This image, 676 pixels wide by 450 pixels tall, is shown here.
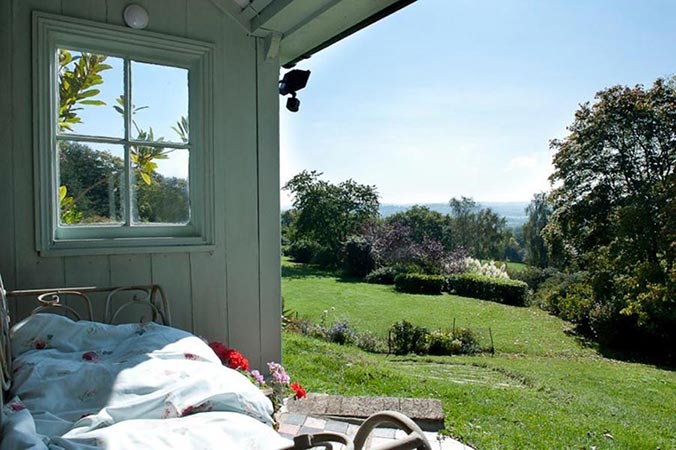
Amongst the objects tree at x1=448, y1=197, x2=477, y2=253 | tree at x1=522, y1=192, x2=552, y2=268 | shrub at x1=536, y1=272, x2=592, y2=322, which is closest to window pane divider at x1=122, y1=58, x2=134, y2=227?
shrub at x1=536, y1=272, x2=592, y2=322

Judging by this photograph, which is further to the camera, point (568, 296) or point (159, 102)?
point (568, 296)

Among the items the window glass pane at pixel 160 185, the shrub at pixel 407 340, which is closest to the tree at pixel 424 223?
the shrub at pixel 407 340

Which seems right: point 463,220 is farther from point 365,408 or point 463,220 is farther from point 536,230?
point 365,408

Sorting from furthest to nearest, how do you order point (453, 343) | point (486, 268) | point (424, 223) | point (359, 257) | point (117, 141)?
1. point (424, 223)
2. point (359, 257)
3. point (486, 268)
4. point (453, 343)
5. point (117, 141)

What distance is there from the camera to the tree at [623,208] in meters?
7.91

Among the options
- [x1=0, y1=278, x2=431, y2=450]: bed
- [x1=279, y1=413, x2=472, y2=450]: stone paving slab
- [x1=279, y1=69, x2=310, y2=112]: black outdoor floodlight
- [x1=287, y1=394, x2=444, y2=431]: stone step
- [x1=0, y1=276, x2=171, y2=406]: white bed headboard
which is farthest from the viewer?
[x1=279, y1=69, x2=310, y2=112]: black outdoor floodlight

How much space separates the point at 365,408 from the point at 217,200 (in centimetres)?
142

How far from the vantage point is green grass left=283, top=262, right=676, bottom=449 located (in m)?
2.94

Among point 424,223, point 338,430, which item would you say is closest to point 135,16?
point 338,430

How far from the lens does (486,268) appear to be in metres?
11.4

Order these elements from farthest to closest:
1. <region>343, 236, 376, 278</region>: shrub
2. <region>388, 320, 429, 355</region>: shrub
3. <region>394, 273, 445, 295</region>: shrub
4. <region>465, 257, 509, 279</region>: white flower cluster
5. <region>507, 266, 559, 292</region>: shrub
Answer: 1. <region>343, 236, 376, 278</region>: shrub
2. <region>465, 257, 509, 279</region>: white flower cluster
3. <region>507, 266, 559, 292</region>: shrub
4. <region>394, 273, 445, 295</region>: shrub
5. <region>388, 320, 429, 355</region>: shrub

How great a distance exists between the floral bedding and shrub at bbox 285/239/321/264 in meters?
11.3

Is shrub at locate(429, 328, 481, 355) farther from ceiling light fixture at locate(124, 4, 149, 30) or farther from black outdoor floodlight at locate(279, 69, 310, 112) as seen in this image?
ceiling light fixture at locate(124, 4, 149, 30)

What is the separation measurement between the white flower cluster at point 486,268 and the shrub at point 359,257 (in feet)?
8.40
